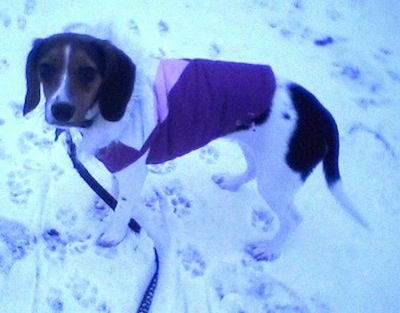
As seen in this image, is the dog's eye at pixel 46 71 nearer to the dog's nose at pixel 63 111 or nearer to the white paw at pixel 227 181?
the dog's nose at pixel 63 111

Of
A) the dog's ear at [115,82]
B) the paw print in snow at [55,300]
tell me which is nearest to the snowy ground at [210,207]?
the paw print in snow at [55,300]

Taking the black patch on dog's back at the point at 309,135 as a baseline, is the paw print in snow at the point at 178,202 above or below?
below

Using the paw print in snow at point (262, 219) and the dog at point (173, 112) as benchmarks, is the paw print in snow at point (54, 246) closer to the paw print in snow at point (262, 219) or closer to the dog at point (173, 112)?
the dog at point (173, 112)

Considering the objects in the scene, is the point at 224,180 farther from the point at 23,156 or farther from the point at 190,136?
the point at 23,156

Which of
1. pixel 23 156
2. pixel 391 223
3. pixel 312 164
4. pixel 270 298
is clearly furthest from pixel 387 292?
pixel 23 156

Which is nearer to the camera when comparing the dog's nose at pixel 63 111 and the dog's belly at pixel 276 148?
the dog's nose at pixel 63 111

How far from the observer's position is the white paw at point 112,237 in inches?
109

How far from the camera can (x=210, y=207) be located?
3.16m

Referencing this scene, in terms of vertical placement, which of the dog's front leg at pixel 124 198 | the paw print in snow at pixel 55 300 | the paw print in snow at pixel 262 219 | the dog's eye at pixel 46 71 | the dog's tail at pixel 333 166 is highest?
the dog's eye at pixel 46 71

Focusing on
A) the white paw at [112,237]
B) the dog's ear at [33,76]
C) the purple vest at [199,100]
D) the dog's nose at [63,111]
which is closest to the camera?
the dog's nose at [63,111]

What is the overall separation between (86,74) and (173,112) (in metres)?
0.48

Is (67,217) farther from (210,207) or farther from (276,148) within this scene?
(276,148)

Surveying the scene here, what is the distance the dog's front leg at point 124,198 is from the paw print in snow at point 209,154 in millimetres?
762

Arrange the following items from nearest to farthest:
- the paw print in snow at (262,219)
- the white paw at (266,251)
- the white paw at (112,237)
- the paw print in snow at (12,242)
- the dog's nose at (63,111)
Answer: the dog's nose at (63,111)
the paw print in snow at (12,242)
the white paw at (112,237)
the white paw at (266,251)
the paw print in snow at (262,219)
